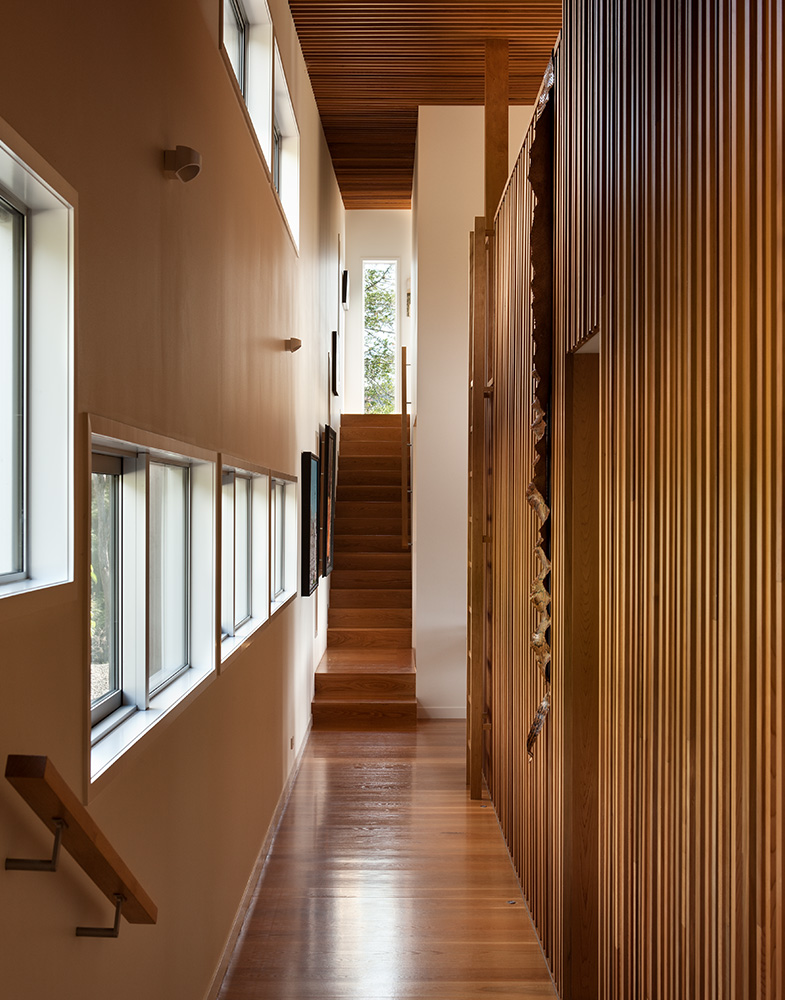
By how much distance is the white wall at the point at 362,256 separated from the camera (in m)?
11.9

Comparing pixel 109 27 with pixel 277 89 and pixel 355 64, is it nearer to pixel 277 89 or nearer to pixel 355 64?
pixel 277 89

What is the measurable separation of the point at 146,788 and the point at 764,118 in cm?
199

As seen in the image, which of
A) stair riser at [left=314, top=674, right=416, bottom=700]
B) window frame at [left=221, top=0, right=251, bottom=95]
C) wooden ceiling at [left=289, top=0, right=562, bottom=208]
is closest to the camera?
window frame at [left=221, top=0, right=251, bottom=95]

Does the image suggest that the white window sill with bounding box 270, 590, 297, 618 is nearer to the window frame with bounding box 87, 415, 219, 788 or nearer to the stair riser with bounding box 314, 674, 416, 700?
the stair riser with bounding box 314, 674, 416, 700

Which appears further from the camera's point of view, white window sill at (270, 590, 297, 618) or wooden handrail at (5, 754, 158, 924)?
white window sill at (270, 590, 297, 618)

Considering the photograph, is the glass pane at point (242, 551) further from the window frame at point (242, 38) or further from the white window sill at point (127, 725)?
the window frame at point (242, 38)

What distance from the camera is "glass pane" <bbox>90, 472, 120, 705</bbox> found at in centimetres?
228

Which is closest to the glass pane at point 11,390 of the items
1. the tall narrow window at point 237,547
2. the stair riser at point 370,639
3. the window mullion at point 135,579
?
the window mullion at point 135,579

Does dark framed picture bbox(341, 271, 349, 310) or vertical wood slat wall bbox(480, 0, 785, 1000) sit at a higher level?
dark framed picture bbox(341, 271, 349, 310)

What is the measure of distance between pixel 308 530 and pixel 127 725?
3.95 m

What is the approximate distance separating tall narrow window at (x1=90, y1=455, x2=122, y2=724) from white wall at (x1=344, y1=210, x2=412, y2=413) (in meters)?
9.61

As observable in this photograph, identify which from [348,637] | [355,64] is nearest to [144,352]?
[355,64]

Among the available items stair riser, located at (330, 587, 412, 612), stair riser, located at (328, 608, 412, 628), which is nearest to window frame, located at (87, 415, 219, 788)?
stair riser, located at (328, 608, 412, 628)

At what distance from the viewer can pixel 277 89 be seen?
5.28 m
